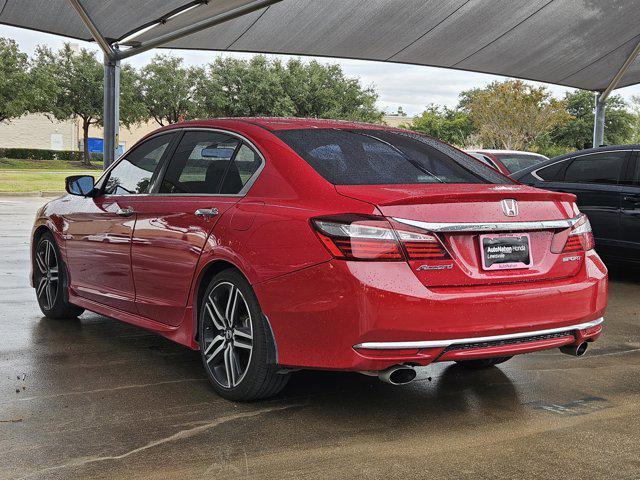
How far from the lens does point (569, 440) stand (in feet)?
13.2

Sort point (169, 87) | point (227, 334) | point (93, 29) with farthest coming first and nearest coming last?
point (169, 87)
point (93, 29)
point (227, 334)

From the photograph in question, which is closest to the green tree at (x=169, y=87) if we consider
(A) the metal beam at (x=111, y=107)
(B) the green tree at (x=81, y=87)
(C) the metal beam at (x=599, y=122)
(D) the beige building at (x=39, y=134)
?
(B) the green tree at (x=81, y=87)

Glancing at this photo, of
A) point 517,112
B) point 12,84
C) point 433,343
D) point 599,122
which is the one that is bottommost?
point 433,343

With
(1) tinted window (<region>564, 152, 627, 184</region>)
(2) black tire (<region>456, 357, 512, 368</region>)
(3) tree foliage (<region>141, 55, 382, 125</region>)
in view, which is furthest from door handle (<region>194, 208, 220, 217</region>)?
(3) tree foliage (<region>141, 55, 382, 125</region>)

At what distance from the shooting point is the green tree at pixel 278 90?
182 ft

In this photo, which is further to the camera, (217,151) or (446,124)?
(446,124)

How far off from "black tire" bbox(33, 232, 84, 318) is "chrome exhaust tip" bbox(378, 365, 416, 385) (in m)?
3.44

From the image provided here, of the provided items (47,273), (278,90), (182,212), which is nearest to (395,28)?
(47,273)

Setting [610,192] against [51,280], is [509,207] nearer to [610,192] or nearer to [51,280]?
[51,280]

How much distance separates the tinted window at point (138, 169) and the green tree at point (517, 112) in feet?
159

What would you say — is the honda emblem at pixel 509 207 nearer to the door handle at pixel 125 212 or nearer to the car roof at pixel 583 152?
the door handle at pixel 125 212

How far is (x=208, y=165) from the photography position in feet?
16.6

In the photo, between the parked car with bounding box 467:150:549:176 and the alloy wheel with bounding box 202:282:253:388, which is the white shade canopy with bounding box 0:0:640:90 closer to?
the parked car with bounding box 467:150:549:176

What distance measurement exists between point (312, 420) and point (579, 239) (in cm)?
171
